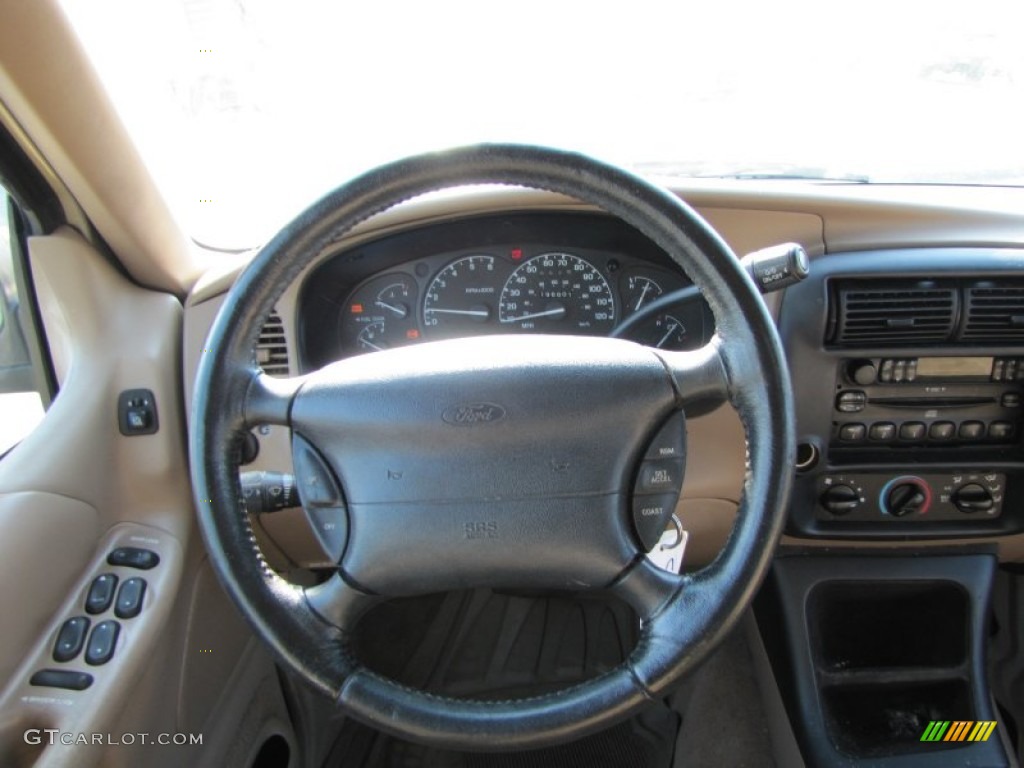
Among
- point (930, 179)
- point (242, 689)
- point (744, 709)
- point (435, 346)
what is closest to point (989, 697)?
point (744, 709)

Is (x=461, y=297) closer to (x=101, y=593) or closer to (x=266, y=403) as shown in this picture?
(x=266, y=403)

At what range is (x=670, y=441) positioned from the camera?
1.01 metres

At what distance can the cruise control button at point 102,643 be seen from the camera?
4.12 feet

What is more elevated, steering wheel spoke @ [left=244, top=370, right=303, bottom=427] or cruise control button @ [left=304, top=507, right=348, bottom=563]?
steering wheel spoke @ [left=244, top=370, right=303, bottom=427]

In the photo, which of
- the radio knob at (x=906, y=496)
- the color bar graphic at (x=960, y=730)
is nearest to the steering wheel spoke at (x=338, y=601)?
the radio knob at (x=906, y=496)

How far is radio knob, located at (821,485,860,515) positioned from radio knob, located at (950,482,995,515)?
0.65 feet

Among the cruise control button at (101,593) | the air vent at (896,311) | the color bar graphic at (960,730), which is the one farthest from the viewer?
the color bar graphic at (960,730)

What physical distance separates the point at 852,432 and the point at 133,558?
136 cm

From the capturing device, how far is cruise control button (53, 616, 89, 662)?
1247mm

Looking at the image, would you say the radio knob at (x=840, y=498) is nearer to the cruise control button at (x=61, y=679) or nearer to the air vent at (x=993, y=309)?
the air vent at (x=993, y=309)

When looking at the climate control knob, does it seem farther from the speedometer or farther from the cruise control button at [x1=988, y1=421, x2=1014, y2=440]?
the speedometer
